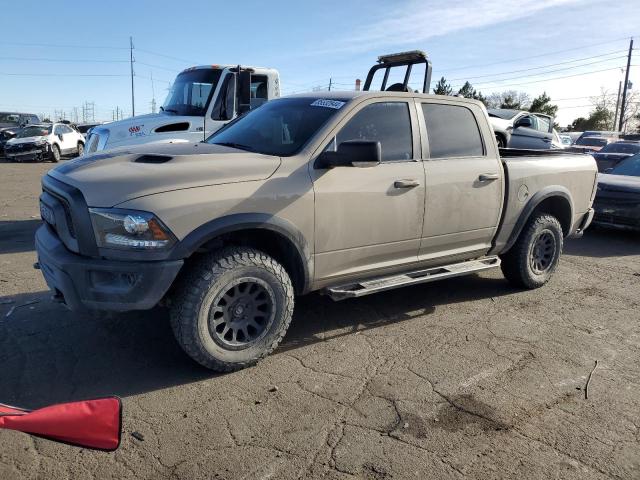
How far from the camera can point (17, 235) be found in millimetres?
7562

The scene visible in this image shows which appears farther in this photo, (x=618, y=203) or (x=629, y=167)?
(x=629, y=167)

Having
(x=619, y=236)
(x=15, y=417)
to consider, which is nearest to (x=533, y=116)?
(x=619, y=236)

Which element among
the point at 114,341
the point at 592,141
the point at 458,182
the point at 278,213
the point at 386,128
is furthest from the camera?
the point at 592,141

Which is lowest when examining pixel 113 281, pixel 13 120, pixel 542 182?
pixel 113 281

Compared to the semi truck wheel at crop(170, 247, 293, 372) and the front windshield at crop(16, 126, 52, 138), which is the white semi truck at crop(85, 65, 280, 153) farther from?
the front windshield at crop(16, 126, 52, 138)

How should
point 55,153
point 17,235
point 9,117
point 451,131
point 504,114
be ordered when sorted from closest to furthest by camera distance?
point 451,131 → point 17,235 → point 504,114 → point 55,153 → point 9,117

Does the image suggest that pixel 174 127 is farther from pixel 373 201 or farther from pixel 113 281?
pixel 113 281

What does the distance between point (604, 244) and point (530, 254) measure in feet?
12.4

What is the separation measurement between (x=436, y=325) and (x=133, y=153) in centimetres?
289

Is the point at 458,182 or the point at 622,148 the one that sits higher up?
the point at 622,148

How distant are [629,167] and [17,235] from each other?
416 inches

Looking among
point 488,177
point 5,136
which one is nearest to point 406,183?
point 488,177

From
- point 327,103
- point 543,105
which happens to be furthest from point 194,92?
point 543,105

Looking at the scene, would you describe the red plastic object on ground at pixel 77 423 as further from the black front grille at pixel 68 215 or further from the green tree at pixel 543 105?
the green tree at pixel 543 105
